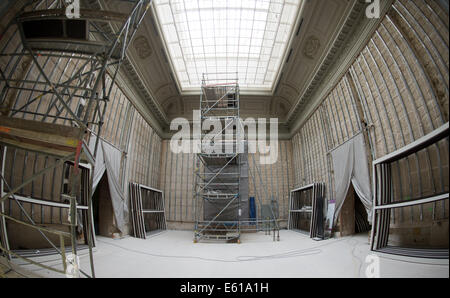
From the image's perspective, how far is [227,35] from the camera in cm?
1223

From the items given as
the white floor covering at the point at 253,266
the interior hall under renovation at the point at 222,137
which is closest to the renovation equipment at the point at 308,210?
the interior hall under renovation at the point at 222,137

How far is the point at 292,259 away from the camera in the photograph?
5332 mm

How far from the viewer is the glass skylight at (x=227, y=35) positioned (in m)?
10.5

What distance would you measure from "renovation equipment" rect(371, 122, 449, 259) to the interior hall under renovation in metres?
0.04

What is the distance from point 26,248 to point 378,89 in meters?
11.3

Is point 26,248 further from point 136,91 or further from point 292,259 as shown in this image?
point 136,91

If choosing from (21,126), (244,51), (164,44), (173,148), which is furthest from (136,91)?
(21,126)

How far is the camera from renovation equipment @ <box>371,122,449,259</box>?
4867mm

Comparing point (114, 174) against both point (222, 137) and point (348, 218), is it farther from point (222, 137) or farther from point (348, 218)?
point (348, 218)

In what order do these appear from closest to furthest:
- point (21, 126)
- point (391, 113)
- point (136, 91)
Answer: point (21, 126), point (391, 113), point (136, 91)

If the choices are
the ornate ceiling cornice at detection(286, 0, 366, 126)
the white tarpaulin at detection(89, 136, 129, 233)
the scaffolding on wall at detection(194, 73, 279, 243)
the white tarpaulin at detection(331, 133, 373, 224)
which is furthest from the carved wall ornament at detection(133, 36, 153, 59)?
the white tarpaulin at detection(331, 133, 373, 224)

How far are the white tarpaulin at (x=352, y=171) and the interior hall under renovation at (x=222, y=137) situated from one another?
0.27 ft

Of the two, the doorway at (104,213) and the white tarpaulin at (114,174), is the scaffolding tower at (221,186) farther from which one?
the doorway at (104,213)

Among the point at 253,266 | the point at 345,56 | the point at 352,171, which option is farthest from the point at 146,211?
the point at 345,56
